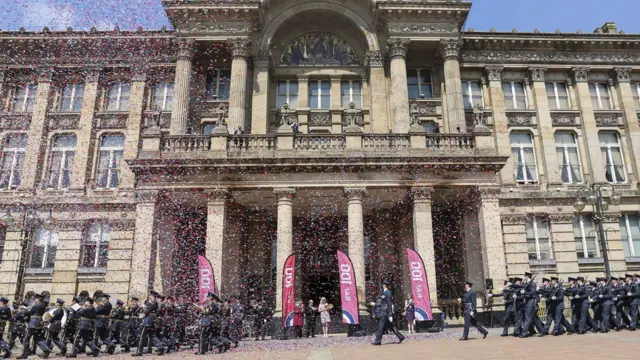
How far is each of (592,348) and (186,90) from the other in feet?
69.3

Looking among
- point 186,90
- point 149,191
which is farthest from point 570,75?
point 149,191

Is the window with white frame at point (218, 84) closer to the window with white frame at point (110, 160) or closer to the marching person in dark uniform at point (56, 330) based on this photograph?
the window with white frame at point (110, 160)

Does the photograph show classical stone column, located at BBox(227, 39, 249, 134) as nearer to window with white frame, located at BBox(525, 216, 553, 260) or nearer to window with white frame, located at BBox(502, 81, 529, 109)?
window with white frame, located at BBox(502, 81, 529, 109)

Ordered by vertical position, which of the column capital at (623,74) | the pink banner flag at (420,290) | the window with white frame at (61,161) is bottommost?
the pink banner flag at (420,290)

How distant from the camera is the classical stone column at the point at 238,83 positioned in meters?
23.2

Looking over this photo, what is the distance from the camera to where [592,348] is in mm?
9953

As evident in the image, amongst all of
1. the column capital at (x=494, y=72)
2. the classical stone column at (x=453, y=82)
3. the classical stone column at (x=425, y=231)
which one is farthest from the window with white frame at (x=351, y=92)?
the classical stone column at (x=425, y=231)

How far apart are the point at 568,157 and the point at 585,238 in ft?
15.7

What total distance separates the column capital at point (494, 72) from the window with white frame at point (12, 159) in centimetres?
2752

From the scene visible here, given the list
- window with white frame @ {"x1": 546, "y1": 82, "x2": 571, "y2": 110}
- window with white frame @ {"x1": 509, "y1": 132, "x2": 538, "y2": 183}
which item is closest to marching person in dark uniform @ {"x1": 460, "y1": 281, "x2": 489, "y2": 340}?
window with white frame @ {"x1": 509, "y1": 132, "x2": 538, "y2": 183}

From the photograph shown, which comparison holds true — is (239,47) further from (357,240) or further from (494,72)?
(494,72)

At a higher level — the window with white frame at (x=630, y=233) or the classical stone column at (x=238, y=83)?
the classical stone column at (x=238, y=83)

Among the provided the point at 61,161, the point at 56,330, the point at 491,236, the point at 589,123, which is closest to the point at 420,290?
the point at 491,236

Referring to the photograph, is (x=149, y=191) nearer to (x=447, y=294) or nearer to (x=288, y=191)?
(x=288, y=191)
